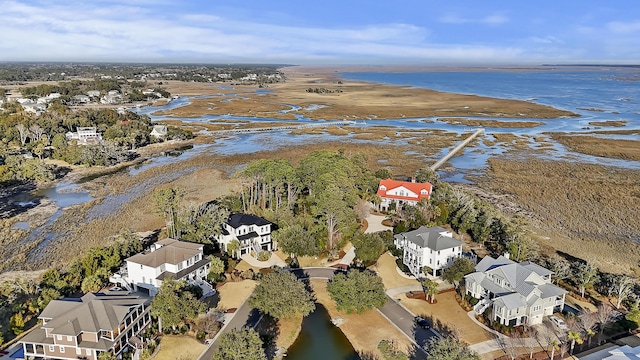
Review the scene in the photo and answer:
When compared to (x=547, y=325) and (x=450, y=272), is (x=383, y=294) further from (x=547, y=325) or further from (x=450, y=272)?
(x=547, y=325)

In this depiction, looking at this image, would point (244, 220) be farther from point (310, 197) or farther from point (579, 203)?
point (579, 203)

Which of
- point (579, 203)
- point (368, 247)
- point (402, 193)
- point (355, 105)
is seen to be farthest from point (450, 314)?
point (355, 105)

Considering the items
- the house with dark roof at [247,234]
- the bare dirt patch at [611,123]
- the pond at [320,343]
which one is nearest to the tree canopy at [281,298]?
the pond at [320,343]

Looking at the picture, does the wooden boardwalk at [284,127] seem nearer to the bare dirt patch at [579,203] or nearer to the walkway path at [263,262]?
the bare dirt patch at [579,203]

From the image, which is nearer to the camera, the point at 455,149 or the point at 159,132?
the point at 455,149

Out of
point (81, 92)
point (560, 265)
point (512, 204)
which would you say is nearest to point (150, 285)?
point (560, 265)

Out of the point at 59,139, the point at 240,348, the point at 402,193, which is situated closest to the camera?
the point at 240,348
